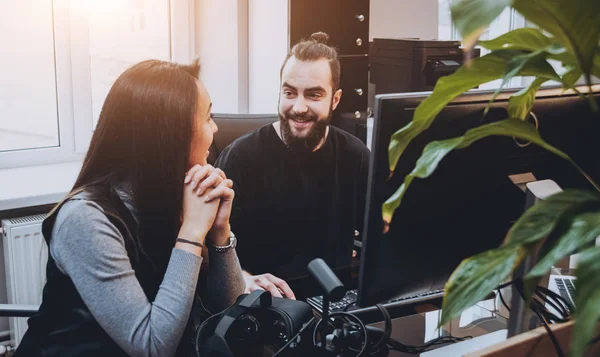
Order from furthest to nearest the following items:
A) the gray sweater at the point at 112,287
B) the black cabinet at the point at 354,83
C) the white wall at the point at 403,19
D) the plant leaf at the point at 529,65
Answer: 1. the white wall at the point at 403,19
2. the black cabinet at the point at 354,83
3. the gray sweater at the point at 112,287
4. the plant leaf at the point at 529,65

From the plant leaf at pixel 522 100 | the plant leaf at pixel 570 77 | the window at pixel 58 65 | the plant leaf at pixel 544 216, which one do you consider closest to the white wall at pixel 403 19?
the window at pixel 58 65

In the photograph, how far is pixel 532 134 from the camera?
0.65m

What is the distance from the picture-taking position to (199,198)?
142 centimetres

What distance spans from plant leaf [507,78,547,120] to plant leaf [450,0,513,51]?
10.1 inches

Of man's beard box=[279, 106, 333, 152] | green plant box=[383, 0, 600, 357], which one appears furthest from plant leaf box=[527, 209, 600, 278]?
man's beard box=[279, 106, 333, 152]

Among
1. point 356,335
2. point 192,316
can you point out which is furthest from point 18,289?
point 356,335

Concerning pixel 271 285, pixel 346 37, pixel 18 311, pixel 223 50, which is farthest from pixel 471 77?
pixel 223 50

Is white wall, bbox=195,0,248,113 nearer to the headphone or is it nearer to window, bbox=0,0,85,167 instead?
window, bbox=0,0,85,167

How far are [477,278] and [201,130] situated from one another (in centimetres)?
92

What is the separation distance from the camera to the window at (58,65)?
2.82m

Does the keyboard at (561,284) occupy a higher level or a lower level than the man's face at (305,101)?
lower

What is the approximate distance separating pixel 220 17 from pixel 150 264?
210 cm

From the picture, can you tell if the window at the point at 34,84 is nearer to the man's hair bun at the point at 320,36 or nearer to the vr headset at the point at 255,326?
the man's hair bun at the point at 320,36

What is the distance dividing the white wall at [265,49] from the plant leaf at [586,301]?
2.69m
